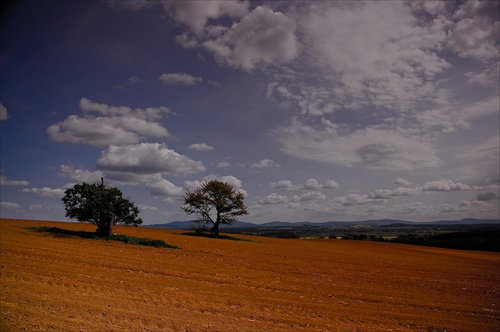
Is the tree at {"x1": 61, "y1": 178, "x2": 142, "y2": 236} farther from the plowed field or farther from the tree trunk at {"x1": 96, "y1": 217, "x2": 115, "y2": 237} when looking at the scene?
the plowed field

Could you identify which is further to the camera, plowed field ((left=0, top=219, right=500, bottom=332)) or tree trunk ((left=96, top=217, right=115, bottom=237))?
tree trunk ((left=96, top=217, right=115, bottom=237))

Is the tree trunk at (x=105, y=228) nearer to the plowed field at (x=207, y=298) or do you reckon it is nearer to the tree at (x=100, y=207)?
the tree at (x=100, y=207)

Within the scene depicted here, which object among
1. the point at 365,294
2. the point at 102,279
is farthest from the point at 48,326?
the point at 365,294

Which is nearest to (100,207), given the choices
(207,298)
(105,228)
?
(105,228)

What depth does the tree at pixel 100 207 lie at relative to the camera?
3316cm

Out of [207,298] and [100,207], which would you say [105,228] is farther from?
[207,298]

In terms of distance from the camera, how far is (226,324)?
10.3m

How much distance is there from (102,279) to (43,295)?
337 centimetres

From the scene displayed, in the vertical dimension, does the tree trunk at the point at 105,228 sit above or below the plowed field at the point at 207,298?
above

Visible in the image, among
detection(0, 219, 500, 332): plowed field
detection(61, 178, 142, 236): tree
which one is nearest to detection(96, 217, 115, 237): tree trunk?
detection(61, 178, 142, 236): tree

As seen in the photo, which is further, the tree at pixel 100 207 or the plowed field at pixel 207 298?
the tree at pixel 100 207

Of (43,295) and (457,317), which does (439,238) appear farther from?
(43,295)

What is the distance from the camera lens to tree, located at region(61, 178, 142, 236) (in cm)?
3316

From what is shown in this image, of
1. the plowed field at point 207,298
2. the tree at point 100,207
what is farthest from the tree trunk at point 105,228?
the plowed field at point 207,298
